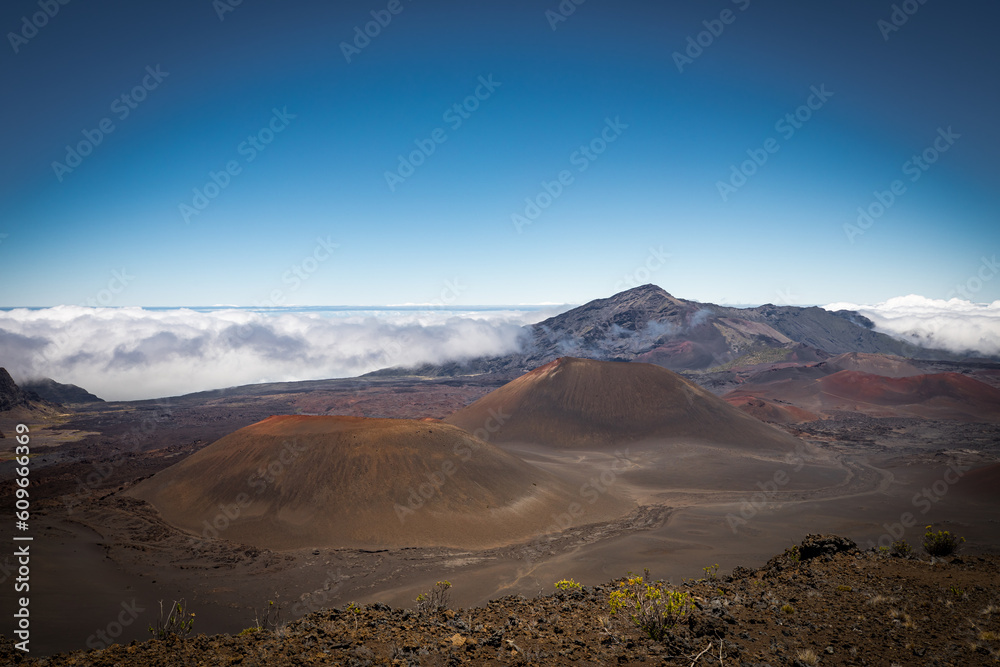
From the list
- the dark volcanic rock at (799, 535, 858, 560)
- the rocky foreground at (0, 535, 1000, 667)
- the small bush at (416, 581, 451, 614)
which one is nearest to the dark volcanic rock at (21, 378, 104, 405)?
the small bush at (416, 581, 451, 614)

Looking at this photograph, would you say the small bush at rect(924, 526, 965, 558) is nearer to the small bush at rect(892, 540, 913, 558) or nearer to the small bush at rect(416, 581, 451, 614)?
the small bush at rect(892, 540, 913, 558)

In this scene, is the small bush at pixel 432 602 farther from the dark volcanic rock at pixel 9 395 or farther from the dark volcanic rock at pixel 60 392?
the dark volcanic rock at pixel 60 392

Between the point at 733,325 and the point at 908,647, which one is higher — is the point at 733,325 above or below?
above

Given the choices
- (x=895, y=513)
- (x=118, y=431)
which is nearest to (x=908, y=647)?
(x=895, y=513)

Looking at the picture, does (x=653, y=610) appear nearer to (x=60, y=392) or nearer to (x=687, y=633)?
(x=687, y=633)

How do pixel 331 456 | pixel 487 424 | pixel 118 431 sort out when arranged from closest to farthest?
pixel 331 456 → pixel 487 424 → pixel 118 431

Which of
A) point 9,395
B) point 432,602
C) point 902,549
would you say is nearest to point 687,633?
point 432,602

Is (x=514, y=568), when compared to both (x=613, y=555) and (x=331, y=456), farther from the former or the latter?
(x=331, y=456)
